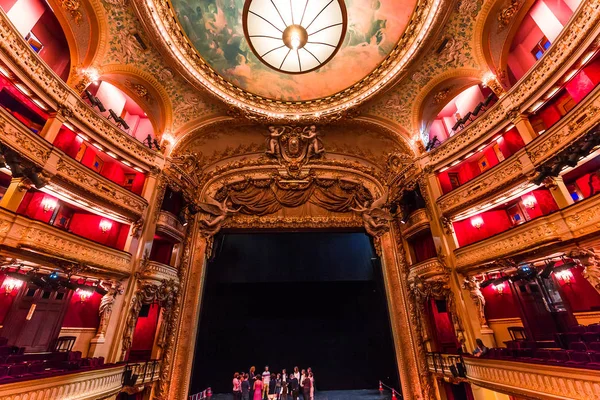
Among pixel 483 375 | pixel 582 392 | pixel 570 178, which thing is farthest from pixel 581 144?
pixel 483 375

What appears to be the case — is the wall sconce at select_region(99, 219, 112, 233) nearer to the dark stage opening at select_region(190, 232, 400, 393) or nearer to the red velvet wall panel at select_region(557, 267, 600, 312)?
the dark stage opening at select_region(190, 232, 400, 393)

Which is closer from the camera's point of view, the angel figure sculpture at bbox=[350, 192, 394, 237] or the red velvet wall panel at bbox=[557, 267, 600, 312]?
the red velvet wall panel at bbox=[557, 267, 600, 312]

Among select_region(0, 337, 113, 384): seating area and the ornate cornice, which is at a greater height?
the ornate cornice

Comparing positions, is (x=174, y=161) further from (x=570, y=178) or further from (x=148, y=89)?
Answer: (x=570, y=178)

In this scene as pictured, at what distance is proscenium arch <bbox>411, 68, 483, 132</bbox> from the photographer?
9.25 metres

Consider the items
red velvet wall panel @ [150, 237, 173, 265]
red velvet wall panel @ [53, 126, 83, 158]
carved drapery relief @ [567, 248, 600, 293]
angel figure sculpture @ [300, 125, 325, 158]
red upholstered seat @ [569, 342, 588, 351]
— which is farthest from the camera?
angel figure sculpture @ [300, 125, 325, 158]

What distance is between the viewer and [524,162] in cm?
695

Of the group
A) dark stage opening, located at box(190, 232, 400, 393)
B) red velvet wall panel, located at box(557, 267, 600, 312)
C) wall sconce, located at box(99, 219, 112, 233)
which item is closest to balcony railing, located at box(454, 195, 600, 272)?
red velvet wall panel, located at box(557, 267, 600, 312)

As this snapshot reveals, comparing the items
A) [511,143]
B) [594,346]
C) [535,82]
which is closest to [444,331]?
[594,346]

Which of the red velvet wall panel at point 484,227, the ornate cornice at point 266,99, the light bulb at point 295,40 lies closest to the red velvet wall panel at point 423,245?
the red velvet wall panel at point 484,227

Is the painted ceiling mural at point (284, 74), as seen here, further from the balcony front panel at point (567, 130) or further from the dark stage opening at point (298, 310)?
the dark stage opening at point (298, 310)

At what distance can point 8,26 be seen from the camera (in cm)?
564

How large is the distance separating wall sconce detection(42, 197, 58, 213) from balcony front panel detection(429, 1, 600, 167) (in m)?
13.0

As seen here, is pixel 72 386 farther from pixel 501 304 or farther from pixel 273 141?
pixel 501 304
